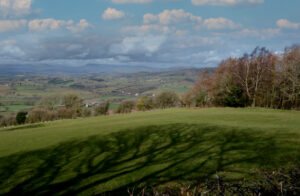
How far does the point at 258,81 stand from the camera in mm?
38688

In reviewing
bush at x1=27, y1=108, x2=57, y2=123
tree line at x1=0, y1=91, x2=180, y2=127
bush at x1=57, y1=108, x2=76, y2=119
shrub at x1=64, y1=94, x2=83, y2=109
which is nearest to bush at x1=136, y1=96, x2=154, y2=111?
tree line at x1=0, y1=91, x2=180, y2=127

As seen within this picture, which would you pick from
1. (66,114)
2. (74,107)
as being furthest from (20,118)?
(74,107)

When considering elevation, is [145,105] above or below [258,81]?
below

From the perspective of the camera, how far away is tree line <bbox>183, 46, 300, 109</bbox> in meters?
32.7

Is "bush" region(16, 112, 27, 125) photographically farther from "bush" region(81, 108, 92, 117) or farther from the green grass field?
the green grass field

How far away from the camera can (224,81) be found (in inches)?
1630

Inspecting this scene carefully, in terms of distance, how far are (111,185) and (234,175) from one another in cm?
389

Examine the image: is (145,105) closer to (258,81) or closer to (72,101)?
(72,101)

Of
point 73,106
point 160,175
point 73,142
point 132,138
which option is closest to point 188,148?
point 160,175

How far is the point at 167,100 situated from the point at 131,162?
A: 186 ft

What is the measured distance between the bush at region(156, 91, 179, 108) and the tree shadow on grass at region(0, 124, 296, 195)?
5165cm

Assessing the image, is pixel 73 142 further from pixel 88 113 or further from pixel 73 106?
pixel 73 106

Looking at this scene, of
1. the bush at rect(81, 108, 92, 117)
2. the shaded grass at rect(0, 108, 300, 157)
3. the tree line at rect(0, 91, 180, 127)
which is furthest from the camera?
the bush at rect(81, 108, 92, 117)

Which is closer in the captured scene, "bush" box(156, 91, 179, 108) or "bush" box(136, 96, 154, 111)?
"bush" box(156, 91, 179, 108)
